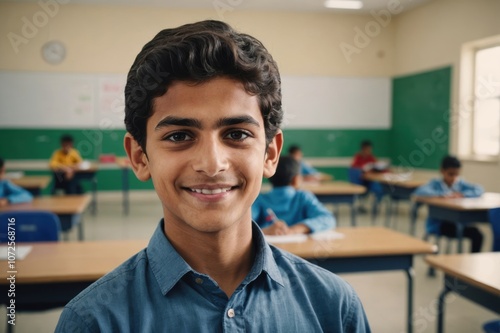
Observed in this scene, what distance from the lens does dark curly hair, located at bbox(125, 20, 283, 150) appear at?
2.87ft

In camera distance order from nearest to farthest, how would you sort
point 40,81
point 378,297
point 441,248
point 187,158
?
point 187,158
point 378,297
point 441,248
point 40,81

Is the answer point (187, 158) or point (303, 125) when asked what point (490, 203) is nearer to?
point (187, 158)

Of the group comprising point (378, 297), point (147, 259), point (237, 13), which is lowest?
point (378, 297)

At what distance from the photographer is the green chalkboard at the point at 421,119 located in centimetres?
712

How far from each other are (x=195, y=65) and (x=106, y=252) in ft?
5.29

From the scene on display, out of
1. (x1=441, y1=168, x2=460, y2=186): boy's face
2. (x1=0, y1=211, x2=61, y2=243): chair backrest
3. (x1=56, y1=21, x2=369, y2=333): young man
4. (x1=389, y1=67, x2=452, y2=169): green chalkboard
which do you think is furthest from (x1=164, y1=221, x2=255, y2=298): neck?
(x1=389, y1=67, x2=452, y2=169): green chalkboard

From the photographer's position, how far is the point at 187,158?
2.86 feet

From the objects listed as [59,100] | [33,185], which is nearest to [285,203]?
[33,185]

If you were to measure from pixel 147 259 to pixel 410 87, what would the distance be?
792 centimetres

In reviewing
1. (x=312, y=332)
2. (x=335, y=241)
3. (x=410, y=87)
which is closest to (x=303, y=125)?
(x=410, y=87)

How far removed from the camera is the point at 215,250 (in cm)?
94

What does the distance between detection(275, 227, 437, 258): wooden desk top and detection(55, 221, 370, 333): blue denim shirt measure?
1.22 metres

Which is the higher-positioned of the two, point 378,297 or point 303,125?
point 303,125

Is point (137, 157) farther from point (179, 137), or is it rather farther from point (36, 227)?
point (36, 227)
